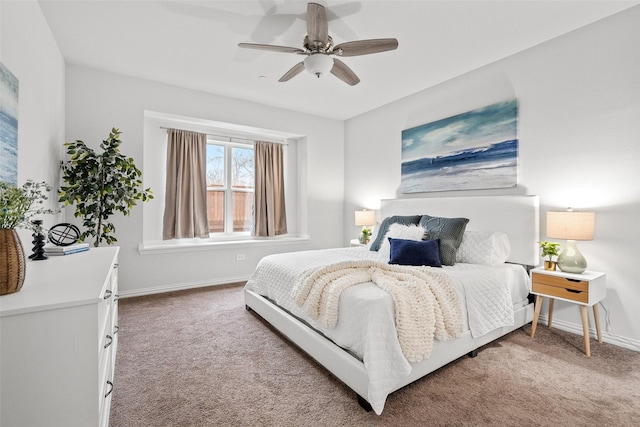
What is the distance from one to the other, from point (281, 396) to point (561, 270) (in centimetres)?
250

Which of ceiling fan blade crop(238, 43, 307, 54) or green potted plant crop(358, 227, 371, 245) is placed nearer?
ceiling fan blade crop(238, 43, 307, 54)

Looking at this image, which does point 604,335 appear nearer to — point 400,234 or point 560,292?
point 560,292

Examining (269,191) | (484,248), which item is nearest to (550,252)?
(484,248)

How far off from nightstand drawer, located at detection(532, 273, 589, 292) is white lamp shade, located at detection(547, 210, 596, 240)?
13.6 inches

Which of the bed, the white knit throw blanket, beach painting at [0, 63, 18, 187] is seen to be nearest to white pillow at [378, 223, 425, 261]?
the bed

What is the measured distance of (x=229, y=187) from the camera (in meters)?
4.78

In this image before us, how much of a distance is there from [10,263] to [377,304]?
1630 millimetres

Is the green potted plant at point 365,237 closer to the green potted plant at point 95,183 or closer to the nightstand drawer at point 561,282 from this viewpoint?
the nightstand drawer at point 561,282

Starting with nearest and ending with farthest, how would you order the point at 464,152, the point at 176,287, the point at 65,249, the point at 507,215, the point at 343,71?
1. the point at 65,249
2. the point at 343,71
3. the point at 507,215
4. the point at 464,152
5. the point at 176,287

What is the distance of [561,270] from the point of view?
2545 millimetres

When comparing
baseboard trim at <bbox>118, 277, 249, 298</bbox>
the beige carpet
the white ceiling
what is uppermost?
the white ceiling

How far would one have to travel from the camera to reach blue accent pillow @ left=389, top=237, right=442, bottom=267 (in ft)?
8.80

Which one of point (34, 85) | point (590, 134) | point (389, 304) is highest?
point (34, 85)

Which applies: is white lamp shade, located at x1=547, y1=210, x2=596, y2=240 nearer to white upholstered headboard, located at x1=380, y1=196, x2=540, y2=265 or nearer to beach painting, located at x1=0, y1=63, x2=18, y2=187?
white upholstered headboard, located at x1=380, y1=196, x2=540, y2=265
